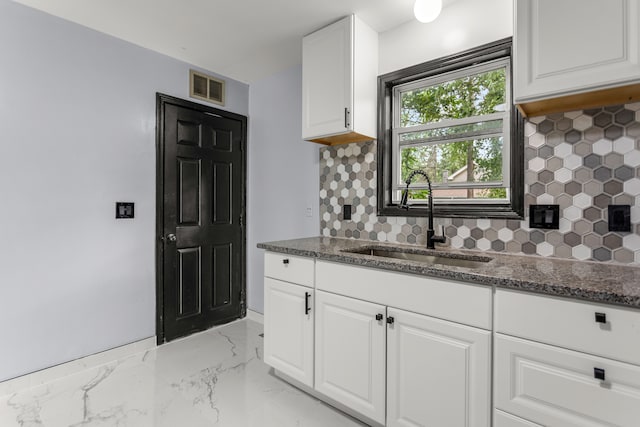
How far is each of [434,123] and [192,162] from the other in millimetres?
2042

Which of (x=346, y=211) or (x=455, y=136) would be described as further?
(x=346, y=211)

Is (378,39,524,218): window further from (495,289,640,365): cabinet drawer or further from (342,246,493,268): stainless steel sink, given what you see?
(495,289,640,365): cabinet drawer

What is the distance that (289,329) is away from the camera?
2.05 meters

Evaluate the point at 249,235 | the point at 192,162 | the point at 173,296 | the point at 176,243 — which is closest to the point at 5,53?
the point at 192,162

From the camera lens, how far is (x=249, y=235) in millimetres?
3398

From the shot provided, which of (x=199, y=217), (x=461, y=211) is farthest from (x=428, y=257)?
(x=199, y=217)

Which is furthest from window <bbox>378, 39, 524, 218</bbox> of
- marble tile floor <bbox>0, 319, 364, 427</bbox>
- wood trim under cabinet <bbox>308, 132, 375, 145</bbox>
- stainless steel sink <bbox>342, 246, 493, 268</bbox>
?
marble tile floor <bbox>0, 319, 364, 427</bbox>

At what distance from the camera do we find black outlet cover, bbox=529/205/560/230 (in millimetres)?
1678

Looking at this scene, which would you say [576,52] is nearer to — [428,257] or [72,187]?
[428,257]

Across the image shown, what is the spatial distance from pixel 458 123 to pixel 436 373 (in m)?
1.49

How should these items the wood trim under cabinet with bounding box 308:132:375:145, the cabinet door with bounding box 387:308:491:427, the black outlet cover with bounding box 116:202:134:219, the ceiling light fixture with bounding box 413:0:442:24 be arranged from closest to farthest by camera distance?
the cabinet door with bounding box 387:308:491:427 → the ceiling light fixture with bounding box 413:0:442:24 → the wood trim under cabinet with bounding box 308:132:375:145 → the black outlet cover with bounding box 116:202:134:219

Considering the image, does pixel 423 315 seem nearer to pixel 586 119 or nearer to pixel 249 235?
pixel 586 119

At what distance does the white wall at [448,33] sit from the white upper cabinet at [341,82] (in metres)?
0.13

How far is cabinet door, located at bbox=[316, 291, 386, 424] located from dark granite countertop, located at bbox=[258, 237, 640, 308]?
25 cm
